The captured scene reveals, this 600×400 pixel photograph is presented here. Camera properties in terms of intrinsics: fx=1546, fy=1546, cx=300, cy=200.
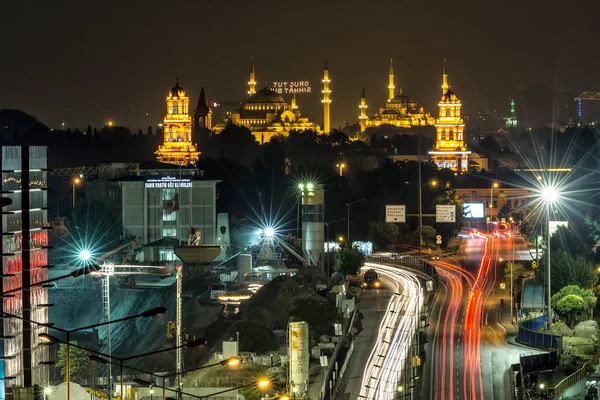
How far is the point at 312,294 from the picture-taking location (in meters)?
47.2

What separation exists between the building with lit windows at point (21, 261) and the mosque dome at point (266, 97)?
154524 mm

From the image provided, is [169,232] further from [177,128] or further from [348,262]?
[177,128]

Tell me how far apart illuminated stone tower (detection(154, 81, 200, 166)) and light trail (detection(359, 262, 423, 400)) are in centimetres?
5864

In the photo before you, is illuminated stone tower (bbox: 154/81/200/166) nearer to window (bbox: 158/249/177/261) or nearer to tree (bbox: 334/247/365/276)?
window (bbox: 158/249/177/261)

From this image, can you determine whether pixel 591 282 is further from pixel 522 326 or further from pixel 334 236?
pixel 334 236

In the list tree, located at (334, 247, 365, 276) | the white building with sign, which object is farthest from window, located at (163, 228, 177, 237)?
tree, located at (334, 247, 365, 276)

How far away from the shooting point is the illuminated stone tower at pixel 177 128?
368ft

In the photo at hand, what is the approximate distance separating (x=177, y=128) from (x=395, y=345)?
73760 millimetres

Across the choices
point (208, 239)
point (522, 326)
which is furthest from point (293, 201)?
point (522, 326)

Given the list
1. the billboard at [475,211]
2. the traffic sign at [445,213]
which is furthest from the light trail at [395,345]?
the billboard at [475,211]

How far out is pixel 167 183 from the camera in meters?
68.4

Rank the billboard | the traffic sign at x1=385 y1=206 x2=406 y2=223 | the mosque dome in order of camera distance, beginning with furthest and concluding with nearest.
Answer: the mosque dome < the billboard < the traffic sign at x1=385 y1=206 x2=406 y2=223

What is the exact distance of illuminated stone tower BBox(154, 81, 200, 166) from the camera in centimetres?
11206

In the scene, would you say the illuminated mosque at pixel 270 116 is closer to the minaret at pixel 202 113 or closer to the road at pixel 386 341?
the minaret at pixel 202 113
